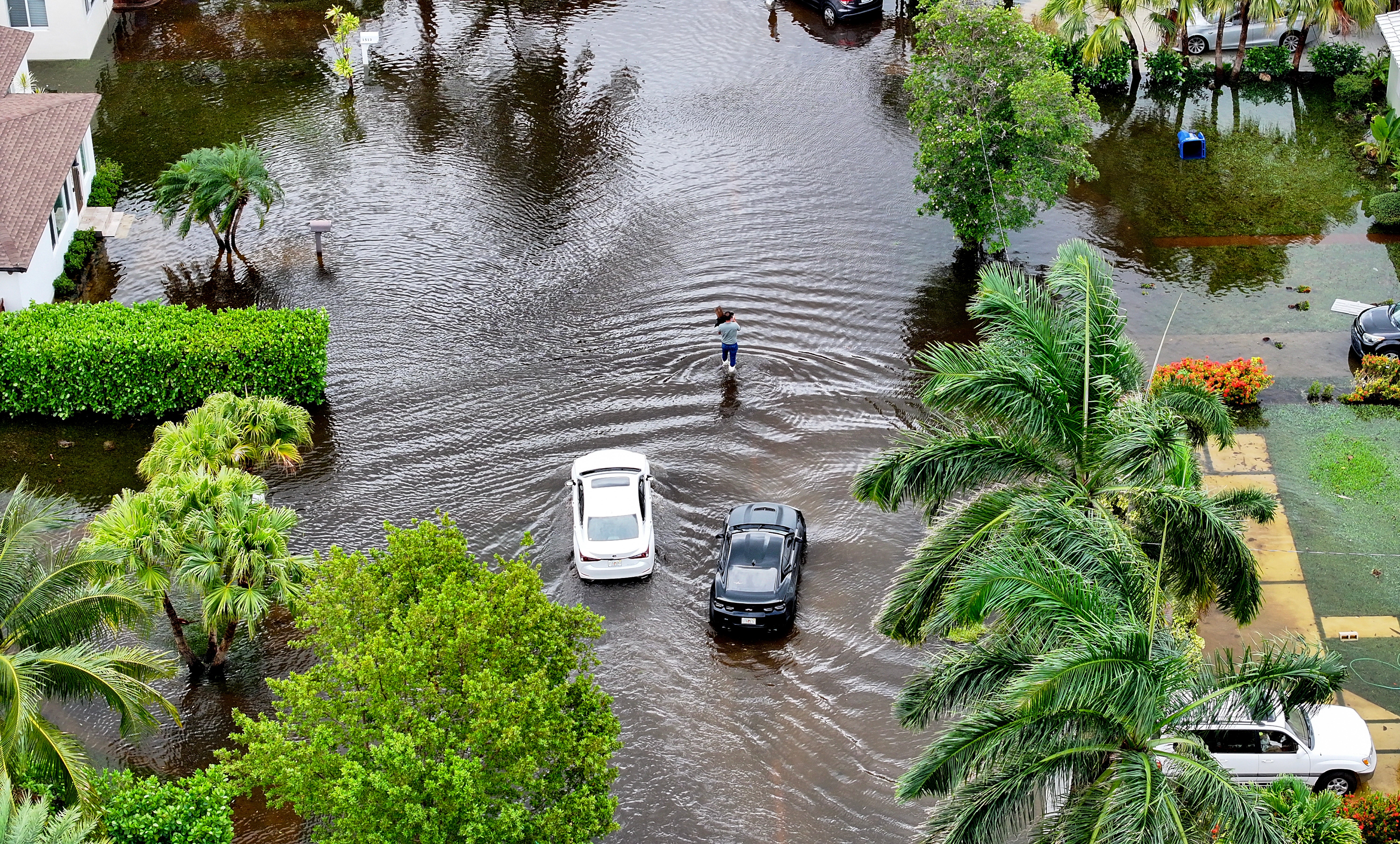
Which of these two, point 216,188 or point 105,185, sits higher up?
point 216,188

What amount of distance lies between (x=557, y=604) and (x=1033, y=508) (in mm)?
8405

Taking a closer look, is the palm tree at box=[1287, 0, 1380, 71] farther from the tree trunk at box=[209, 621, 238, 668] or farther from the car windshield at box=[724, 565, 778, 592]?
the tree trunk at box=[209, 621, 238, 668]

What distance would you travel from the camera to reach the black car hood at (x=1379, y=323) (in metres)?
34.6

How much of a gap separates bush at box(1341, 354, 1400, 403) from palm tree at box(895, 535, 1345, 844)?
17.8 meters

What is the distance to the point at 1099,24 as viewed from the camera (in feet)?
156

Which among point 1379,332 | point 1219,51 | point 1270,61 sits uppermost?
point 1219,51

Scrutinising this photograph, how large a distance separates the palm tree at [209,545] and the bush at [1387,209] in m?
32.2

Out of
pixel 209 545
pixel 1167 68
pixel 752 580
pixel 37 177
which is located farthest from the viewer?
pixel 1167 68

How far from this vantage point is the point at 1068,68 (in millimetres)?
47188

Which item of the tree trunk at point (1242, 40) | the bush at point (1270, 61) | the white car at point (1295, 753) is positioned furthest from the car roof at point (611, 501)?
the bush at point (1270, 61)

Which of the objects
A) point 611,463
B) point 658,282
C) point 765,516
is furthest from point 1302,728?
point 658,282

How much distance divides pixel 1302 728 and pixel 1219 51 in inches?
1222

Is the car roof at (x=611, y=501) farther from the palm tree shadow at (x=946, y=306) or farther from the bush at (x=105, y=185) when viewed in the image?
the bush at (x=105, y=185)

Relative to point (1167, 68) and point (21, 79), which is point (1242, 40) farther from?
point (21, 79)
